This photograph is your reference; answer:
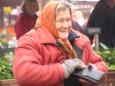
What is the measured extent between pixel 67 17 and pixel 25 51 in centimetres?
48

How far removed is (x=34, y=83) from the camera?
3732mm

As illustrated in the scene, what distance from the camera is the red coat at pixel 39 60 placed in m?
3.71

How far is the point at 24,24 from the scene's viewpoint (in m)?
7.48

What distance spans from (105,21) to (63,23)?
12.4ft

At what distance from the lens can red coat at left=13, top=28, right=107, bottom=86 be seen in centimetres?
371

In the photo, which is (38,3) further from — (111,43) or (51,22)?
(51,22)

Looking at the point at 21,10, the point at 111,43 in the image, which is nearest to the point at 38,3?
the point at 21,10

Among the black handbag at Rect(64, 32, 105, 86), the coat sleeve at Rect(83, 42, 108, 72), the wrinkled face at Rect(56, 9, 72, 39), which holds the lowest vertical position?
the black handbag at Rect(64, 32, 105, 86)

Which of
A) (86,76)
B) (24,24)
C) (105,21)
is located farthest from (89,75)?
(105,21)

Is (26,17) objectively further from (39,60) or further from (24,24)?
(39,60)

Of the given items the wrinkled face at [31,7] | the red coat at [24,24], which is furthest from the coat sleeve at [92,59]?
the wrinkled face at [31,7]

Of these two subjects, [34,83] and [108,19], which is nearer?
[34,83]

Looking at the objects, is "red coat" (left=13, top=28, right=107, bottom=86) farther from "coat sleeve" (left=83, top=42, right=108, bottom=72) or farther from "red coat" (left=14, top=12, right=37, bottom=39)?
"red coat" (left=14, top=12, right=37, bottom=39)

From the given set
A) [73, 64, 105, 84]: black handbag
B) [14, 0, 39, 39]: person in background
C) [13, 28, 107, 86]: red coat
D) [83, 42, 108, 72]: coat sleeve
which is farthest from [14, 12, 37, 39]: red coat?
[73, 64, 105, 84]: black handbag
